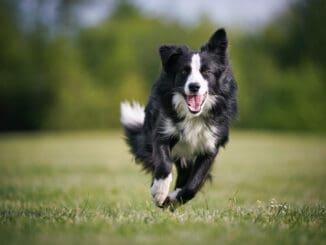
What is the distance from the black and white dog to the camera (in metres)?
6.48

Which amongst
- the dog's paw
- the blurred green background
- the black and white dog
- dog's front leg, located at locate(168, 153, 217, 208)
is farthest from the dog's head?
the blurred green background

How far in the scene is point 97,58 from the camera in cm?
4772

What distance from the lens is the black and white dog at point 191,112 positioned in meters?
6.48

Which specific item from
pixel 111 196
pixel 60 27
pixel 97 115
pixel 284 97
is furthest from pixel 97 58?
pixel 111 196

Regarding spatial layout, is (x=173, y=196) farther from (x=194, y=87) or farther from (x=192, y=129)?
(x=194, y=87)

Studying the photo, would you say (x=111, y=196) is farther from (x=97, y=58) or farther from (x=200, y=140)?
(x=97, y=58)

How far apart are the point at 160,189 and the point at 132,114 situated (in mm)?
2244

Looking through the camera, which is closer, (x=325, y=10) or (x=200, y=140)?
(x=200, y=140)

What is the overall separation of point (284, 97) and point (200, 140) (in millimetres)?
39920

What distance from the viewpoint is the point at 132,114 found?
845 cm

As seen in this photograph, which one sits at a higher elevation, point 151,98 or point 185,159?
point 151,98

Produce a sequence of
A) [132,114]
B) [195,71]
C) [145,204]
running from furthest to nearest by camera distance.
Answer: [132,114], [145,204], [195,71]

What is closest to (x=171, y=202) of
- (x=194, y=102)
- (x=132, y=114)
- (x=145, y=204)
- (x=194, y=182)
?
(x=194, y=182)

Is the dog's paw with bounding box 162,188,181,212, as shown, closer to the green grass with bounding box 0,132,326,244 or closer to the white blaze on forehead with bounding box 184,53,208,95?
the green grass with bounding box 0,132,326,244
